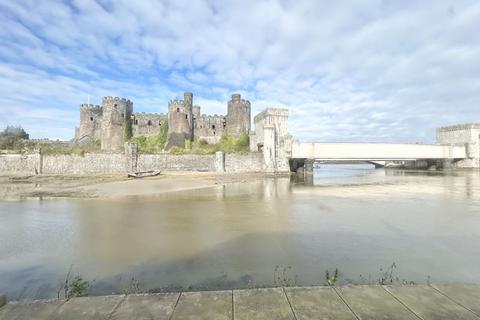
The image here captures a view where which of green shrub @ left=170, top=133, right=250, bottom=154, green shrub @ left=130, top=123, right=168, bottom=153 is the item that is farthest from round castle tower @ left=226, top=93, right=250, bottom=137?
green shrub @ left=130, top=123, right=168, bottom=153

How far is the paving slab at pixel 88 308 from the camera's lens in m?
2.35

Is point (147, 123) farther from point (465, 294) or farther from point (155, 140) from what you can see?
point (465, 294)

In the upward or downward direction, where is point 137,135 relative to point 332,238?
upward

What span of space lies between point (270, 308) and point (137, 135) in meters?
41.0

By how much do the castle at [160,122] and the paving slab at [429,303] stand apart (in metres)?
36.4

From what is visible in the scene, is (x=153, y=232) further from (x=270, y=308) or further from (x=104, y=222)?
(x=270, y=308)

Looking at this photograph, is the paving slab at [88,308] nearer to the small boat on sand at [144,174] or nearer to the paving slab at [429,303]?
the paving slab at [429,303]

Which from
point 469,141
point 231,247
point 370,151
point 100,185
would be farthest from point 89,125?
point 469,141

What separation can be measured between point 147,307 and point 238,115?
126 feet

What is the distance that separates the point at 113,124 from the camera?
36.8 m

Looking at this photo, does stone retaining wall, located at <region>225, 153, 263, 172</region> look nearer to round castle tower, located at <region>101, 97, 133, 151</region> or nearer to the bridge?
the bridge

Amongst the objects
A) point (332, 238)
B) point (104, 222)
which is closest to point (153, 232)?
point (104, 222)

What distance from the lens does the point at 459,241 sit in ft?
21.6

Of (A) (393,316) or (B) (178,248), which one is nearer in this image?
(A) (393,316)
